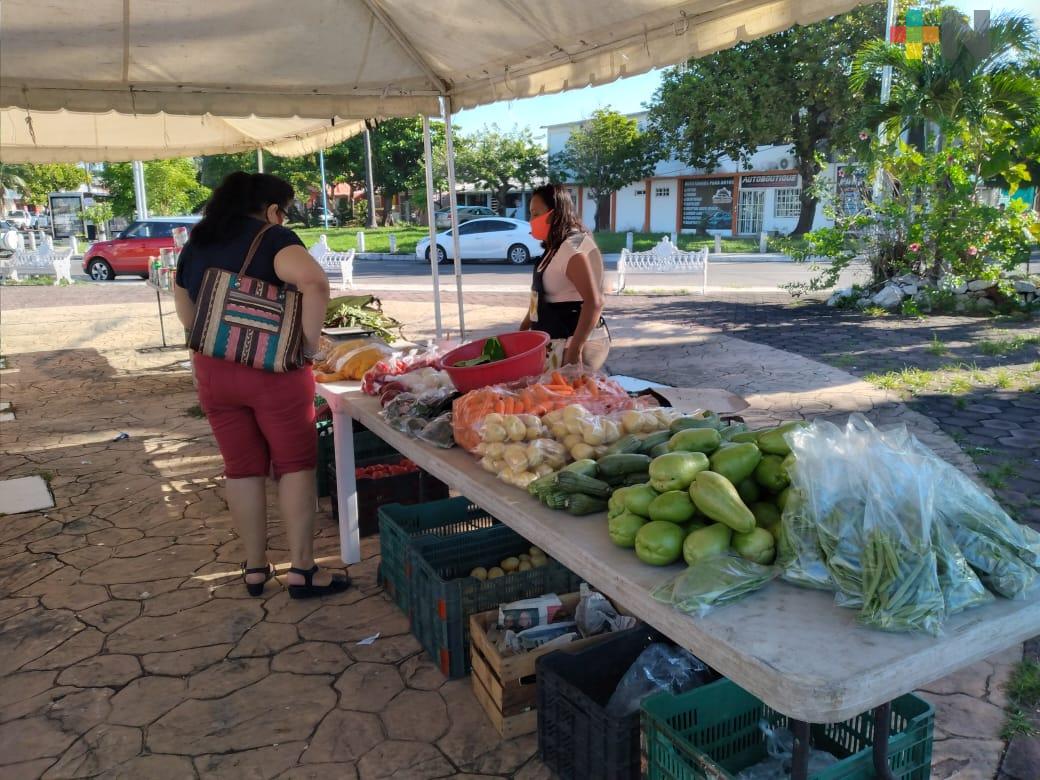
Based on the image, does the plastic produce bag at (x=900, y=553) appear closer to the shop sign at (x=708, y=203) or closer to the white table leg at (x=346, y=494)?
the white table leg at (x=346, y=494)

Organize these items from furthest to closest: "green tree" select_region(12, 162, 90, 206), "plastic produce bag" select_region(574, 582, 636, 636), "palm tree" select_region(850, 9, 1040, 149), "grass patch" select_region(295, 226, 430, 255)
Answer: "green tree" select_region(12, 162, 90, 206) < "grass patch" select_region(295, 226, 430, 255) < "palm tree" select_region(850, 9, 1040, 149) < "plastic produce bag" select_region(574, 582, 636, 636)

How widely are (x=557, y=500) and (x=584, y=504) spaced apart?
8cm

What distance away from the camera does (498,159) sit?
37625 millimetres

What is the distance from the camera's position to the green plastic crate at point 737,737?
6.08 feet

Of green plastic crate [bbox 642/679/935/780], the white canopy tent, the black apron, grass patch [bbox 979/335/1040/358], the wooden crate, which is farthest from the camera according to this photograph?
grass patch [bbox 979/335/1040/358]

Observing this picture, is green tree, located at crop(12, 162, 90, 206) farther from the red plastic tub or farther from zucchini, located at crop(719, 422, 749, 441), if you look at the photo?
zucchini, located at crop(719, 422, 749, 441)

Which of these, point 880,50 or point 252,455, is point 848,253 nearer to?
point 880,50

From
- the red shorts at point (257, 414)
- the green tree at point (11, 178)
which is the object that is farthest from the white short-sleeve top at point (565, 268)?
the green tree at point (11, 178)

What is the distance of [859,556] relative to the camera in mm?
1653

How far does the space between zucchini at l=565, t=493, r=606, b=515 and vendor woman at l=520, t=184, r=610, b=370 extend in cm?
166

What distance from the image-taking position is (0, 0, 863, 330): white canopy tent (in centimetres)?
355

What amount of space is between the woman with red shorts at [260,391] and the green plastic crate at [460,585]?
0.68 m

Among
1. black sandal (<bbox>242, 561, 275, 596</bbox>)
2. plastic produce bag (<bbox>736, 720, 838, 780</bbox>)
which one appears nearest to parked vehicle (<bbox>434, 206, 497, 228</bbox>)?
black sandal (<bbox>242, 561, 275, 596</bbox>)

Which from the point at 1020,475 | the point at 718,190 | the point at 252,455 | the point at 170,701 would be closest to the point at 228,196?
the point at 252,455
